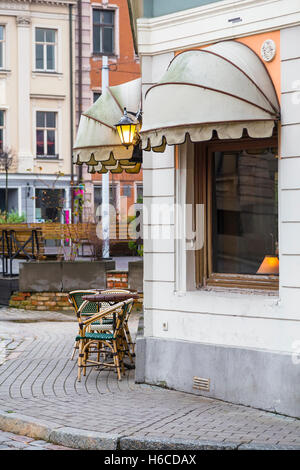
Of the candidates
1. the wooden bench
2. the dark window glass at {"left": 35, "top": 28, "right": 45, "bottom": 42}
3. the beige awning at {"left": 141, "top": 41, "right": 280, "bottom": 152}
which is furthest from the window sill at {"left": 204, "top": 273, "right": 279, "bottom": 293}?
the dark window glass at {"left": 35, "top": 28, "right": 45, "bottom": 42}

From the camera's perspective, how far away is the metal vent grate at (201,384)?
888cm

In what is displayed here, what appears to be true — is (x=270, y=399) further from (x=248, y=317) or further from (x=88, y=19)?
(x=88, y=19)

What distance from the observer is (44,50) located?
3759cm

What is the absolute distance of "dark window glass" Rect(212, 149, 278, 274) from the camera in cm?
884

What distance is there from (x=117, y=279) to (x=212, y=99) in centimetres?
907

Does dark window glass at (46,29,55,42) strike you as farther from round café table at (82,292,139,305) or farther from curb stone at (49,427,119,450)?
curb stone at (49,427,119,450)

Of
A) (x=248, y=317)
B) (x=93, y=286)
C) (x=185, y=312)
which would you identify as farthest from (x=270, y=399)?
(x=93, y=286)

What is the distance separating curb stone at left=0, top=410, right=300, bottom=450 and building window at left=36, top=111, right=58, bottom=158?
30.7 metres

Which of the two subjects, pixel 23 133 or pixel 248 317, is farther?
pixel 23 133

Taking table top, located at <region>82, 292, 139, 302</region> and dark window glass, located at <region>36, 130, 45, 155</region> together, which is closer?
table top, located at <region>82, 292, 139, 302</region>

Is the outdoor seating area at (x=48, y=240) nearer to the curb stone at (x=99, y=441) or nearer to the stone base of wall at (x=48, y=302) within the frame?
the stone base of wall at (x=48, y=302)

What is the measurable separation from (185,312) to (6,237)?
9549mm

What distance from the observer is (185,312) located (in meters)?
9.26

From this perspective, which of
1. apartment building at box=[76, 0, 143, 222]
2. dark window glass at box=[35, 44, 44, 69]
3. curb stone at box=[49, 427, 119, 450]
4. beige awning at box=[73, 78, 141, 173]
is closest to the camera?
curb stone at box=[49, 427, 119, 450]
